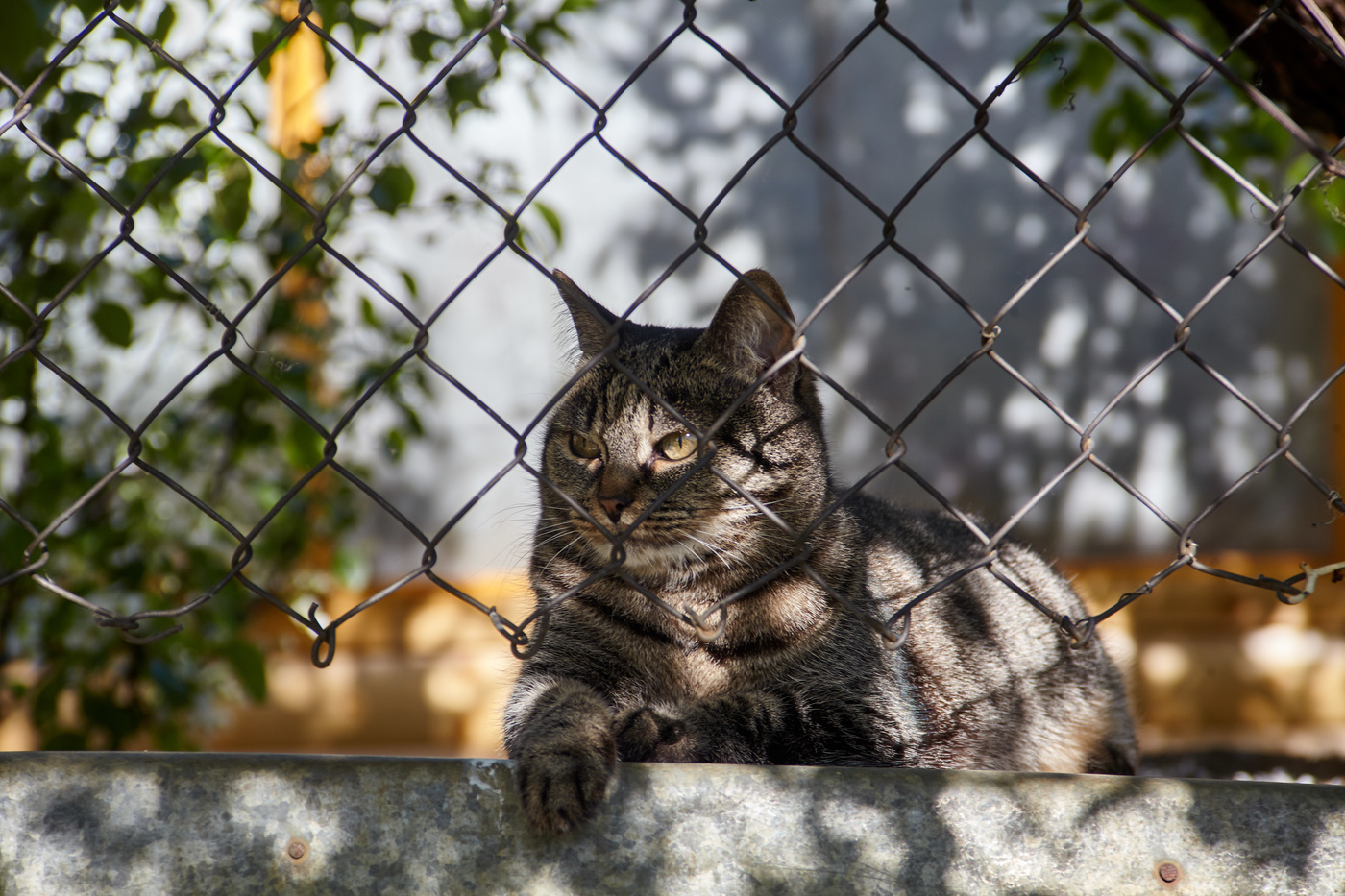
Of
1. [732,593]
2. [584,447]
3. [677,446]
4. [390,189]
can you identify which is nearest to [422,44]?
[390,189]

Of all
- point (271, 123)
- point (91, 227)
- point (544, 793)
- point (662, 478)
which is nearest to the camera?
point (544, 793)

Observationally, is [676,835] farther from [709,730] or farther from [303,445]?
[303,445]

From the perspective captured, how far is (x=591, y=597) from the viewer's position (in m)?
1.89

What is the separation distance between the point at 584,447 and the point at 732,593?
0.42 meters

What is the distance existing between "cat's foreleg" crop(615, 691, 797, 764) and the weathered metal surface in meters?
0.26

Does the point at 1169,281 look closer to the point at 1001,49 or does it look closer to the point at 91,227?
the point at 1001,49

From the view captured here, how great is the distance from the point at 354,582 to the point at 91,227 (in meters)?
1.41

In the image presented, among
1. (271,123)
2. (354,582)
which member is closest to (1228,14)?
(354,582)

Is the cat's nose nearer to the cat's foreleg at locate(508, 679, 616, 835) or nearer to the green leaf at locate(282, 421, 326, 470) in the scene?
the cat's foreleg at locate(508, 679, 616, 835)

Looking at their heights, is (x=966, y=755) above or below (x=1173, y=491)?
below

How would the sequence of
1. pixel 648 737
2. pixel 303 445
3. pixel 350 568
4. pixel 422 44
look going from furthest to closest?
pixel 350 568 → pixel 303 445 → pixel 422 44 → pixel 648 737

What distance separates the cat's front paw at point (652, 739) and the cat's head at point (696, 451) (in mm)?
327

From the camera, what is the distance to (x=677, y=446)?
75.2 inches

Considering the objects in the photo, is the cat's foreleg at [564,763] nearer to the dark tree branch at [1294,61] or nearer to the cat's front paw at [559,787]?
the cat's front paw at [559,787]
